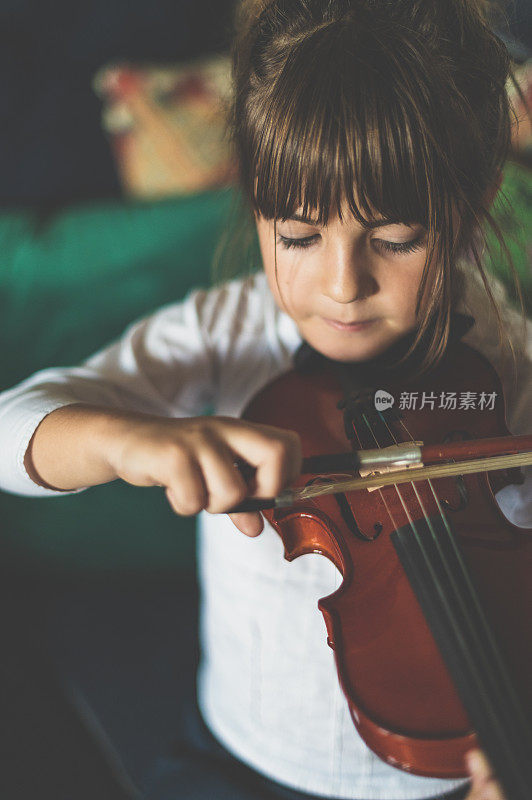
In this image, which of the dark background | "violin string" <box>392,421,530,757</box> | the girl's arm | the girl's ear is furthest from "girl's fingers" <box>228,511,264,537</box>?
the dark background

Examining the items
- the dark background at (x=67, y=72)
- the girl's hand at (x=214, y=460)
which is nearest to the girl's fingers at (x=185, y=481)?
the girl's hand at (x=214, y=460)

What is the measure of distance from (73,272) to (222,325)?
0.21 m

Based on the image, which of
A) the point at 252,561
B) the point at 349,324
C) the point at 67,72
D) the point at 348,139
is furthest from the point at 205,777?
the point at 67,72

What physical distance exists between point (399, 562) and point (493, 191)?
0.27m

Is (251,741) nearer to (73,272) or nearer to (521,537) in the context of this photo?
(521,537)

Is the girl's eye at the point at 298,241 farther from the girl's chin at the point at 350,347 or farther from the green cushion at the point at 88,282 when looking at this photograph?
the green cushion at the point at 88,282

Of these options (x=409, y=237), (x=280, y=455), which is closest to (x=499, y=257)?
(x=409, y=237)

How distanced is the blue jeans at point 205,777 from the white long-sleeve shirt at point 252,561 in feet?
0.04

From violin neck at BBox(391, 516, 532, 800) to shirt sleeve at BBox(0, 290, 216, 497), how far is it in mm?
237

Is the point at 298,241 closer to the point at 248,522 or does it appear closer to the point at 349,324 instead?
the point at 349,324

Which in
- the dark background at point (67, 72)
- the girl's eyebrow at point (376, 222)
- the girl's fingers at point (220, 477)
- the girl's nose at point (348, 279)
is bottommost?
the girl's fingers at point (220, 477)

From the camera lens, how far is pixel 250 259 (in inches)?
26.5

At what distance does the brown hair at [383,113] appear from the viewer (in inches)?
14.7

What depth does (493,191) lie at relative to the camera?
451 millimetres
